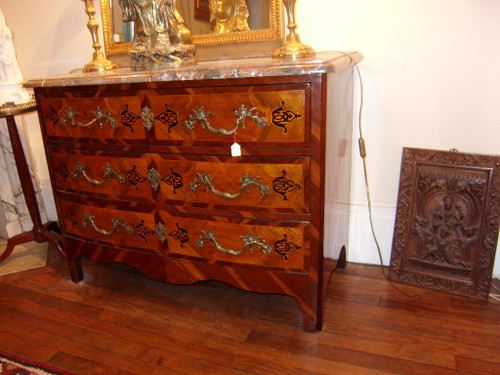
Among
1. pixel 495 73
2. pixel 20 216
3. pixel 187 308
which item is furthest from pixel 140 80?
pixel 20 216

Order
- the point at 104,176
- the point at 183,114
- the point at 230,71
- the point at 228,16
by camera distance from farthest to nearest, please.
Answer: the point at 228,16 < the point at 104,176 < the point at 183,114 < the point at 230,71

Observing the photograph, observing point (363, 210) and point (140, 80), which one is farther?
point (363, 210)

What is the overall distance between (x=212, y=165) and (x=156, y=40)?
0.57 meters

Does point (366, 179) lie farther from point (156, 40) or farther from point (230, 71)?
point (156, 40)


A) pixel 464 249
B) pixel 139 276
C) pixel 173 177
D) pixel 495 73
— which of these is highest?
pixel 495 73

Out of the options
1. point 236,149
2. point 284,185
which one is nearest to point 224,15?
point 236,149

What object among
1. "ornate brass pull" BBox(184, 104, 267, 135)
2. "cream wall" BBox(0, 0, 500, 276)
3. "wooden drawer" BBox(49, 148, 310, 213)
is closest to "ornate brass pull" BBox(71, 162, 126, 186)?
"wooden drawer" BBox(49, 148, 310, 213)

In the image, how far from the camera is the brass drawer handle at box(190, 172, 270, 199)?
4.39 ft

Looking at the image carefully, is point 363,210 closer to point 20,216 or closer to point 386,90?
point 386,90

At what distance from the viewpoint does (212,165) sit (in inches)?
54.5

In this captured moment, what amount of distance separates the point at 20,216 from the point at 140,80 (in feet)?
5.09

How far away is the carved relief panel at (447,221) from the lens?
160 centimetres

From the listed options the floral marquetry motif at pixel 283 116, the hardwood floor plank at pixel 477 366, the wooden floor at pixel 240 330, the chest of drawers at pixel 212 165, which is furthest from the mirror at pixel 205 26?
→ the hardwood floor plank at pixel 477 366

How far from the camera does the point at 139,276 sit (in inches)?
76.9
